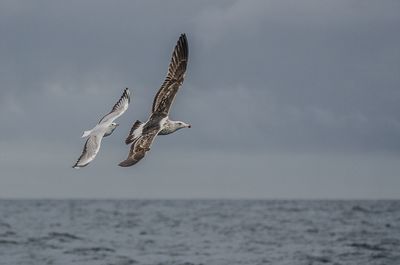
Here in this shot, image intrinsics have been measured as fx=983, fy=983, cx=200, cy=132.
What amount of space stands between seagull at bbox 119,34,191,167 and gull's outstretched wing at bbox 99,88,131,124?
1.91 metres

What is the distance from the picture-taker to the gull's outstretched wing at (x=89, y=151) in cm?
2180

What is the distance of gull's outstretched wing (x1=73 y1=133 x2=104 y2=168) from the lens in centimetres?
2180

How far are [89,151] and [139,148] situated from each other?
162cm

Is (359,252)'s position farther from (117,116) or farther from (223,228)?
(117,116)

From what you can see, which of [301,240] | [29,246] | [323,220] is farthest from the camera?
[323,220]

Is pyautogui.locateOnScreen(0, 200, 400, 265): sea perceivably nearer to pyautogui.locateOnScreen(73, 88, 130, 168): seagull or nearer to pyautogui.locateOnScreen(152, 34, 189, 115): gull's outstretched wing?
pyautogui.locateOnScreen(73, 88, 130, 168): seagull

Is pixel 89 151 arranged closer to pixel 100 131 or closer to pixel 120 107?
pixel 100 131

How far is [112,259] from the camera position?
145ft

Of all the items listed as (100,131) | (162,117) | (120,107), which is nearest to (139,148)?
(162,117)

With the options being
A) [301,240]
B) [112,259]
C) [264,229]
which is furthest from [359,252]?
[264,229]

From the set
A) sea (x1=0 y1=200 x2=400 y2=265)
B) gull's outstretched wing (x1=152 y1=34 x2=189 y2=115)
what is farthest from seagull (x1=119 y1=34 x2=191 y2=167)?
sea (x1=0 y1=200 x2=400 y2=265)

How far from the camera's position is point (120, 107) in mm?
24750

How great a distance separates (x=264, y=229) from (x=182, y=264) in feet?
70.3

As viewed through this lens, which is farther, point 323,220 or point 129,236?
point 323,220
